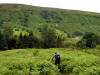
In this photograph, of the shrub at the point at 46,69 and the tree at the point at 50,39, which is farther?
the tree at the point at 50,39

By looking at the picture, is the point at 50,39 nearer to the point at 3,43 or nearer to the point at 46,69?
the point at 3,43

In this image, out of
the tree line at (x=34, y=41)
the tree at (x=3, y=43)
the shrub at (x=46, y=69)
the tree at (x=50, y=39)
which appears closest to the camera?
the shrub at (x=46, y=69)

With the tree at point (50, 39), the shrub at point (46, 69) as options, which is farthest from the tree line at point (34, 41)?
the shrub at point (46, 69)

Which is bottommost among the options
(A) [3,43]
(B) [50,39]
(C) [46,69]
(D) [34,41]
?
A: (A) [3,43]

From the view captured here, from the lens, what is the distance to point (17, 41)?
78125 millimetres

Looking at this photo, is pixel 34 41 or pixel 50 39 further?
pixel 50 39

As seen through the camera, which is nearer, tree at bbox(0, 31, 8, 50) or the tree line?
the tree line

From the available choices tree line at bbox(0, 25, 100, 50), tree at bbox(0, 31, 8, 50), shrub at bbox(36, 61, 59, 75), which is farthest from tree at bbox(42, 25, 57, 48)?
shrub at bbox(36, 61, 59, 75)

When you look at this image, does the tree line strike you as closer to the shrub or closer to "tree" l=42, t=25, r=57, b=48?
"tree" l=42, t=25, r=57, b=48

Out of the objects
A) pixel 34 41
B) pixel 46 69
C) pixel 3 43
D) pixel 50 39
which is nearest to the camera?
pixel 46 69

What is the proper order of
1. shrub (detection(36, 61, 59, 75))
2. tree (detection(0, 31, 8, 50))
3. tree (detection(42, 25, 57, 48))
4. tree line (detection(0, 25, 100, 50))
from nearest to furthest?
shrub (detection(36, 61, 59, 75)), tree line (detection(0, 25, 100, 50)), tree (detection(0, 31, 8, 50)), tree (detection(42, 25, 57, 48))

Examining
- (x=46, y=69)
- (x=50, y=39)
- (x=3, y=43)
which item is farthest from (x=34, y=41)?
(x=46, y=69)

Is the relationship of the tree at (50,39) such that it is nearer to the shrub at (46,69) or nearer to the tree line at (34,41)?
the tree line at (34,41)

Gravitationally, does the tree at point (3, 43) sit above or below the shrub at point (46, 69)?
below
